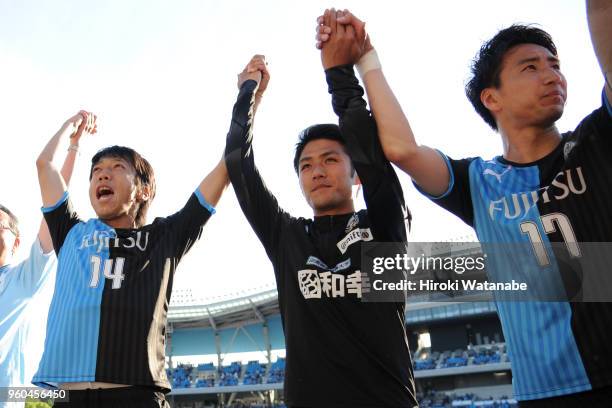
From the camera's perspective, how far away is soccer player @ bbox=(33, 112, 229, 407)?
2709 mm

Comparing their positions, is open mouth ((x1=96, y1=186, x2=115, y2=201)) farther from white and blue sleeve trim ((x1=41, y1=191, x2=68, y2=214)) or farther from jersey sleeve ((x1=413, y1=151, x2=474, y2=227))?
jersey sleeve ((x1=413, y1=151, x2=474, y2=227))

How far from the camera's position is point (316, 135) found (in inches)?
114

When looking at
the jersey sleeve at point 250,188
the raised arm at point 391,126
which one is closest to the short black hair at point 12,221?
the jersey sleeve at point 250,188

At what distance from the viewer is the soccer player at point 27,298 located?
3.71m

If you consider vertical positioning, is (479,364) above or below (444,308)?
below

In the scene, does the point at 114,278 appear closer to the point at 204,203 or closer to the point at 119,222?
the point at 119,222

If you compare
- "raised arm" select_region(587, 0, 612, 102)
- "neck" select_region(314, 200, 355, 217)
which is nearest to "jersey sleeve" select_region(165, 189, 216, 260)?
"neck" select_region(314, 200, 355, 217)

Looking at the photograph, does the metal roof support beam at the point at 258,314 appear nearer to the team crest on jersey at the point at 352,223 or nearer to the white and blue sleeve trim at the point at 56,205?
the white and blue sleeve trim at the point at 56,205

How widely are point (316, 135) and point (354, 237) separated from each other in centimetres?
68

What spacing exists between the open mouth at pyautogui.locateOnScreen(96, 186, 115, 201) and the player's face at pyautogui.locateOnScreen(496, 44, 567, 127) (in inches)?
92.4

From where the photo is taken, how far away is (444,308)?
34594mm

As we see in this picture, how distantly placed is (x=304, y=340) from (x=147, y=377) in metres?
0.94

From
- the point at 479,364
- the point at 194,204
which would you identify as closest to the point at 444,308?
the point at 479,364

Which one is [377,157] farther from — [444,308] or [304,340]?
[444,308]
